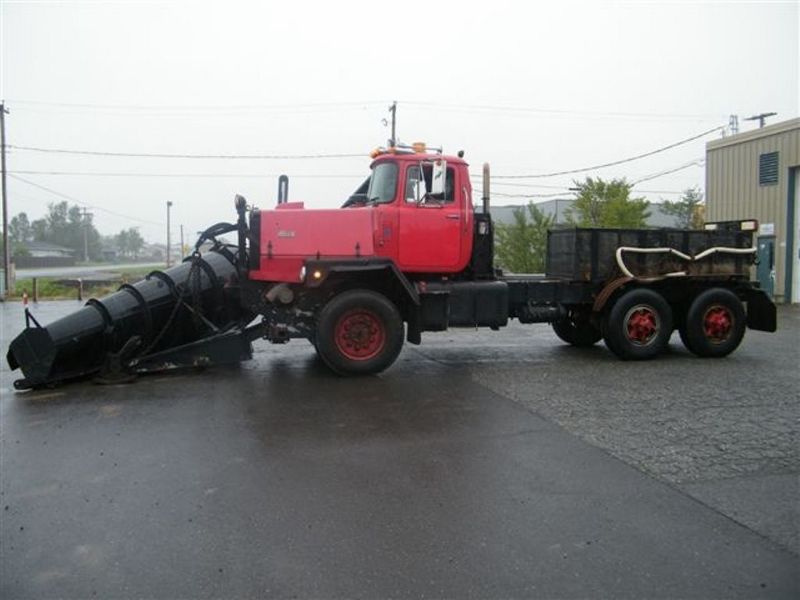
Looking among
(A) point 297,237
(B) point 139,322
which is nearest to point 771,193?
(A) point 297,237

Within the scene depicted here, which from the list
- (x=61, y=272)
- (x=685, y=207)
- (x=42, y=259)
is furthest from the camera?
(x=42, y=259)

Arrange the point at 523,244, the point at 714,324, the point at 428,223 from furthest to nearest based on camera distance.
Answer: the point at 523,244
the point at 714,324
the point at 428,223

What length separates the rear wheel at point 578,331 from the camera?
10805mm

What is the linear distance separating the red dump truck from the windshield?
0.8 inches

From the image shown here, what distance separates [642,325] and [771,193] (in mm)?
13271

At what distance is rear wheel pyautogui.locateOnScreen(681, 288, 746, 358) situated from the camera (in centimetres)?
982

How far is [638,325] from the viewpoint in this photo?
9570mm

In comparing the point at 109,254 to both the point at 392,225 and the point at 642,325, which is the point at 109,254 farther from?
the point at 642,325

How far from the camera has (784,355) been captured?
10.1m

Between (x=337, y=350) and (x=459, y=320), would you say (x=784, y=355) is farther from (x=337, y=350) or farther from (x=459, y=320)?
(x=337, y=350)

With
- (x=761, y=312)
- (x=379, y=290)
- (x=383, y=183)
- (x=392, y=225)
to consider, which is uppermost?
(x=383, y=183)

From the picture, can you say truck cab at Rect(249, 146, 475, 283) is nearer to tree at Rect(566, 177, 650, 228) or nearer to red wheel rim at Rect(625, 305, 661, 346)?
red wheel rim at Rect(625, 305, 661, 346)

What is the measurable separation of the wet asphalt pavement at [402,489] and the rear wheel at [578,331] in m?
2.79

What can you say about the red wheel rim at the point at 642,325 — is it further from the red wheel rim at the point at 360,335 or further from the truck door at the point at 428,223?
the red wheel rim at the point at 360,335
